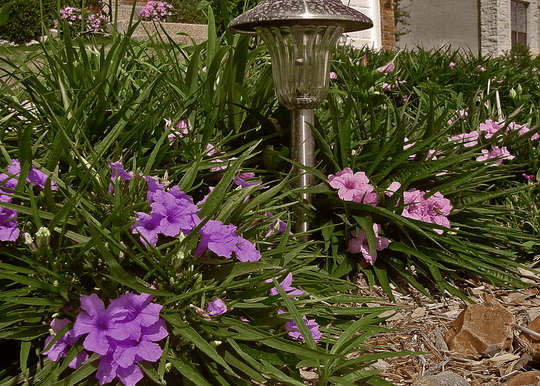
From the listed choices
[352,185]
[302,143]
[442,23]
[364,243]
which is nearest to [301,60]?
[302,143]

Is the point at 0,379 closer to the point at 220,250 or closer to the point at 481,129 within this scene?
the point at 220,250

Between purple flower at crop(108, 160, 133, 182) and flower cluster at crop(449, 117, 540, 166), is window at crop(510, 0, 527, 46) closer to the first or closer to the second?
flower cluster at crop(449, 117, 540, 166)

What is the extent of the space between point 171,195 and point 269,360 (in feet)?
1.59

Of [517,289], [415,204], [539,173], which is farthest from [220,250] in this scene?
[539,173]

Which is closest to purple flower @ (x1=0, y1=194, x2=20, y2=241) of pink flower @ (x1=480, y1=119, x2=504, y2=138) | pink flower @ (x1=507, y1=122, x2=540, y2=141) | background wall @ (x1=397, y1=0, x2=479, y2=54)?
pink flower @ (x1=480, y1=119, x2=504, y2=138)

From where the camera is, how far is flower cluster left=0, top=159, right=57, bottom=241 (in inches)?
51.5

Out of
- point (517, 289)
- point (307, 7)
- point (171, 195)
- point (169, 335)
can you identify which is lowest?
point (517, 289)

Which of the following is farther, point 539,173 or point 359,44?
point 359,44

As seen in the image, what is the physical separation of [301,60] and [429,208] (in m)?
0.79

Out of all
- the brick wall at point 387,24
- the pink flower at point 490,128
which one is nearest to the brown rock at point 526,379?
the pink flower at point 490,128

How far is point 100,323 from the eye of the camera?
121cm

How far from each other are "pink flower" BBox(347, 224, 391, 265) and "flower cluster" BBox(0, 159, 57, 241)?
3.85ft

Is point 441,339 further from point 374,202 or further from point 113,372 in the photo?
point 113,372

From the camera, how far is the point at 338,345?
55.1 inches
